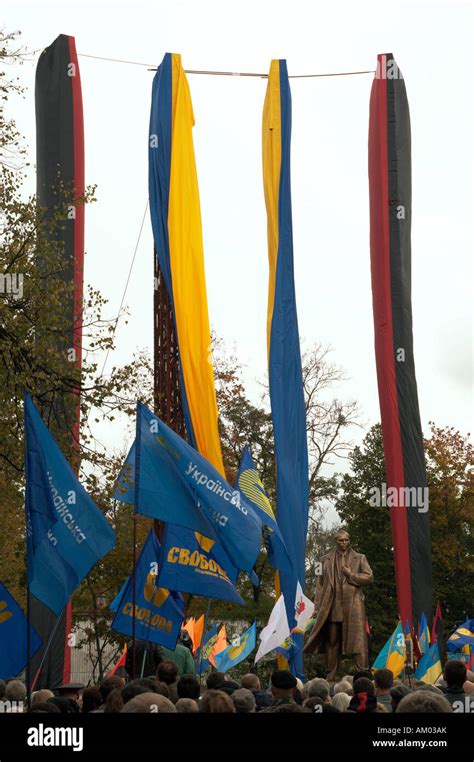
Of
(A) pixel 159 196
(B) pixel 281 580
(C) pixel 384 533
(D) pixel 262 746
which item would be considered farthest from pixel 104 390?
(C) pixel 384 533

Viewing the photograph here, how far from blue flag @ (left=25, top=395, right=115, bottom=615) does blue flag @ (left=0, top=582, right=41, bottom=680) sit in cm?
62

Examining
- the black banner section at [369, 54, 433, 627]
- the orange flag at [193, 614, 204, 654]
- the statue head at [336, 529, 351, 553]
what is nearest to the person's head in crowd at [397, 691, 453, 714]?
the statue head at [336, 529, 351, 553]

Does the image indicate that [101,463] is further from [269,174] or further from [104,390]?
[269,174]

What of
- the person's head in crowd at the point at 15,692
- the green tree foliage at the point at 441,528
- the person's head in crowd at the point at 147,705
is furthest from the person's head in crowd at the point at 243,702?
the green tree foliage at the point at 441,528

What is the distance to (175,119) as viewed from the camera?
23.5 m

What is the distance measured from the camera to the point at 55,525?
10969 millimetres

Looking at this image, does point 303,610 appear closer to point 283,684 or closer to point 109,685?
point 283,684

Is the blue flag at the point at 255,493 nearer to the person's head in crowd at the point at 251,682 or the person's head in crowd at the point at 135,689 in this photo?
the person's head in crowd at the point at 251,682

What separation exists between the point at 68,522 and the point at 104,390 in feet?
15.9

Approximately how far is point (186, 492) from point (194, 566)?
890mm

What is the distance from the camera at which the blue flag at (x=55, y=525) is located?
1078 cm

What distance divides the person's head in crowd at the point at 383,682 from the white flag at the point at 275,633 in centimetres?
496

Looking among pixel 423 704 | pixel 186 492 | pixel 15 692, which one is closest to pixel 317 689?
pixel 15 692

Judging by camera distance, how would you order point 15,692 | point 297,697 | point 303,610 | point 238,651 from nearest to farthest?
point 15,692 < point 297,697 < point 303,610 < point 238,651
